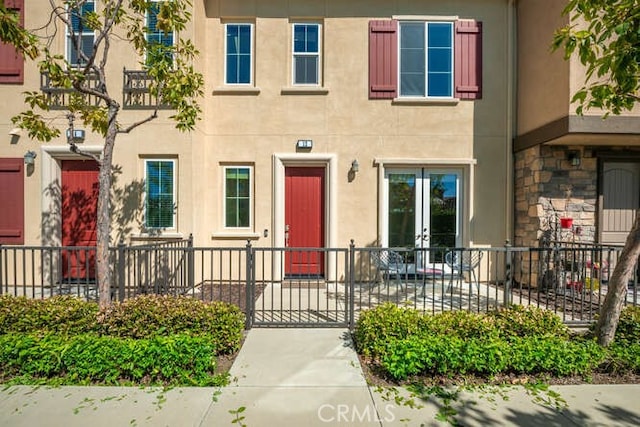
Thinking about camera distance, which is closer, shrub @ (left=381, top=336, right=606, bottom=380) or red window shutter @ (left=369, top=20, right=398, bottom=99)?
shrub @ (left=381, top=336, right=606, bottom=380)

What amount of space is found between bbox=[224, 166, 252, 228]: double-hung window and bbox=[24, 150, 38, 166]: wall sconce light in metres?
3.67

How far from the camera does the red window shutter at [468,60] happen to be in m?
7.10

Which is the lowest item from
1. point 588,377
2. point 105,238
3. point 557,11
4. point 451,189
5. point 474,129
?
point 588,377

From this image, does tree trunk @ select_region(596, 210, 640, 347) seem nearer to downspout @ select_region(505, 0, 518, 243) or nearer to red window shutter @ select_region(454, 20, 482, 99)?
downspout @ select_region(505, 0, 518, 243)

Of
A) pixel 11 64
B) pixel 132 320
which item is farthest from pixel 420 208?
pixel 11 64

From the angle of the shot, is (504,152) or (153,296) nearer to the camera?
(153,296)

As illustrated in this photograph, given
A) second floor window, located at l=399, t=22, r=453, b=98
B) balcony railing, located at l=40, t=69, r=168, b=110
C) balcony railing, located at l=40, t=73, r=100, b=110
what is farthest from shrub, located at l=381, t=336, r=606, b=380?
balcony railing, located at l=40, t=73, r=100, b=110

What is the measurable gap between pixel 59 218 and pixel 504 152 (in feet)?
31.1

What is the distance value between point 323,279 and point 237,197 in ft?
8.65

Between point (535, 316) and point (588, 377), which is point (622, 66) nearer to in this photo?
point (535, 316)

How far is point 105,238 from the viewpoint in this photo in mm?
4332

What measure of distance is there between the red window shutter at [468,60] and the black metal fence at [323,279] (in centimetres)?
360

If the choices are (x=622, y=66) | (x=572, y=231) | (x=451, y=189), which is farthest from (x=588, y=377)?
(x=451, y=189)

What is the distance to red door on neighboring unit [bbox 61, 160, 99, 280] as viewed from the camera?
21.5ft
